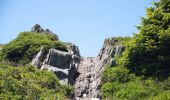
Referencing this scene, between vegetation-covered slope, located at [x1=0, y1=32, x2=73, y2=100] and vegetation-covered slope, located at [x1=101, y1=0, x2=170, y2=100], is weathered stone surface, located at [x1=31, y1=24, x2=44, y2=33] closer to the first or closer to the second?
vegetation-covered slope, located at [x1=0, y1=32, x2=73, y2=100]

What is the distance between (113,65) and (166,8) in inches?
292

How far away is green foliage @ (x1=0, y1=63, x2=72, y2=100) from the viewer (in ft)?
81.3

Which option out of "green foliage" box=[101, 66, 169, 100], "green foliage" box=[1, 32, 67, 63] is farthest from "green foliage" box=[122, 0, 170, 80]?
"green foliage" box=[1, 32, 67, 63]

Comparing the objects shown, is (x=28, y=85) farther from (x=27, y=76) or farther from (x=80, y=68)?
(x=80, y=68)

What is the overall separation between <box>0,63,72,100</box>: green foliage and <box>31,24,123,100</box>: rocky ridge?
9.92 ft

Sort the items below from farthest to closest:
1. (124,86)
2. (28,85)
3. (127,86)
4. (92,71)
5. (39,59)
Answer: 1. (92,71)
2. (39,59)
3. (124,86)
4. (127,86)
5. (28,85)

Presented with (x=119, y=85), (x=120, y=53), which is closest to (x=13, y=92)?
(x=119, y=85)

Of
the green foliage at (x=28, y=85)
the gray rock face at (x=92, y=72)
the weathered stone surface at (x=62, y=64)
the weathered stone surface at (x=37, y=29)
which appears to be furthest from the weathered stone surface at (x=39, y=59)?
the weathered stone surface at (x=37, y=29)

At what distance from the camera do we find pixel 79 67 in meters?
43.6

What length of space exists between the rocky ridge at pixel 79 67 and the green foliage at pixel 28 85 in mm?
3022

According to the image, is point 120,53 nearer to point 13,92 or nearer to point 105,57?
point 105,57

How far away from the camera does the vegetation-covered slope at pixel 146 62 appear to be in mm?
31609

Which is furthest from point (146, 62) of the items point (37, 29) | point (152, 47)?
Answer: point (37, 29)

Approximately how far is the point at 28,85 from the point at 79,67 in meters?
16.9
